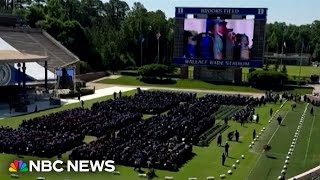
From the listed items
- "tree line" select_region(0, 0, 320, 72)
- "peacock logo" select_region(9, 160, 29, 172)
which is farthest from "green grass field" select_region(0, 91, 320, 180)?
"tree line" select_region(0, 0, 320, 72)

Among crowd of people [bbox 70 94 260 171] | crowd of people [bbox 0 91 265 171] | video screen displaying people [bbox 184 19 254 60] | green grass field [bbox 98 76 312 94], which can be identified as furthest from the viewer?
video screen displaying people [bbox 184 19 254 60]

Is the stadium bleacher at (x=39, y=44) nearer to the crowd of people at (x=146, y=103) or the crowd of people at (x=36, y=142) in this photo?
the crowd of people at (x=146, y=103)

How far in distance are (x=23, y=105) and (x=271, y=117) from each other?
25.6 m

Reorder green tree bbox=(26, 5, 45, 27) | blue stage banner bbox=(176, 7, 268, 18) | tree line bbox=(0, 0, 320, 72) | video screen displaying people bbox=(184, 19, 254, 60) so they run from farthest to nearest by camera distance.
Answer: green tree bbox=(26, 5, 45, 27) < tree line bbox=(0, 0, 320, 72) < video screen displaying people bbox=(184, 19, 254, 60) < blue stage banner bbox=(176, 7, 268, 18)

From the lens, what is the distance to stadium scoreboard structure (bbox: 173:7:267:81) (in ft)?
255

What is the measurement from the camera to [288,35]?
166 meters

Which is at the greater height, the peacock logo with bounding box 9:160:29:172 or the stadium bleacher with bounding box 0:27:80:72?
the stadium bleacher with bounding box 0:27:80:72

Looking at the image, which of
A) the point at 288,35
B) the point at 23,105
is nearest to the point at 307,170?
the point at 23,105

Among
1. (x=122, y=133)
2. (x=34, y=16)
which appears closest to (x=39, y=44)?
(x=34, y=16)

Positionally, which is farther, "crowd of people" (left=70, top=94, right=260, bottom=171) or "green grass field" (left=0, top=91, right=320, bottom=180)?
"crowd of people" (left=70, top=94, right=260, bottom=171)

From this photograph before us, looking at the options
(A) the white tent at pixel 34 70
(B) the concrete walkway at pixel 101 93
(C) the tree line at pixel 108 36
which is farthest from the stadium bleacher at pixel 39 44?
(B) the concrete walkway at pixel 101 93

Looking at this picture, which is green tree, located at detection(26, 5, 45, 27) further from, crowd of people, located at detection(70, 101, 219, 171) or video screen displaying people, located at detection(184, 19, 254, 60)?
crowd of people, located at detection(70, 101, 219, 171)

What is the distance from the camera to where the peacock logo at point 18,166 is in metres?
28.3

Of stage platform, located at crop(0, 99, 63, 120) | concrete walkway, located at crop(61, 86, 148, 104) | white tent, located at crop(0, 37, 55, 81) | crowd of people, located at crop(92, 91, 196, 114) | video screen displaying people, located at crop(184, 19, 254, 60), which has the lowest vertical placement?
stage platform, located at crop(0, 99, 63, 120)
